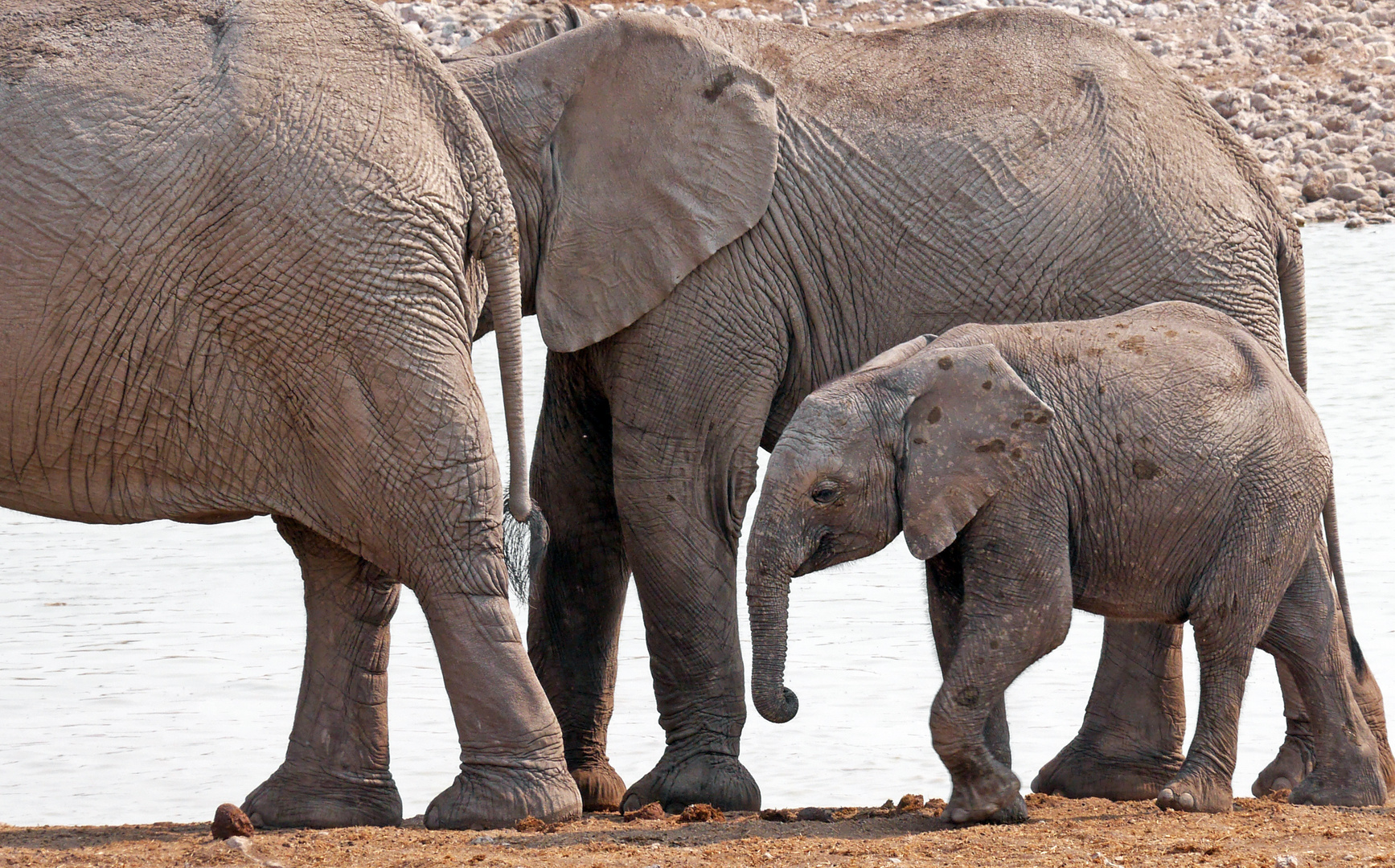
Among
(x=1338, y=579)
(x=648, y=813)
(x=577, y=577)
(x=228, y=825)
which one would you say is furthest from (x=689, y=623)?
(x=1338, y=579)

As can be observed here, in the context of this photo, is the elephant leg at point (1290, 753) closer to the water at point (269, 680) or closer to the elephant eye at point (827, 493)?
the water at point (269, 680)

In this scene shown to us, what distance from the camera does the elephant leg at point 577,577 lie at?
22.3 ft

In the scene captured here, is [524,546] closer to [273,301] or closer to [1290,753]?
[273,301]

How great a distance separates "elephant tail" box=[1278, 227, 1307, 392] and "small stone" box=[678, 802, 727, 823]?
2.14m

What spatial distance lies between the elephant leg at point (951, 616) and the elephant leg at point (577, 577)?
144 cm

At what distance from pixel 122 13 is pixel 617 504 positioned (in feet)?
6.28

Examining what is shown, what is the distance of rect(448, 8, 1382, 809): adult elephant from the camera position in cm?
625

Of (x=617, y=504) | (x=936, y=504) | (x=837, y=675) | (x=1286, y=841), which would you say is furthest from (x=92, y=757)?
(x=1286, y=841)

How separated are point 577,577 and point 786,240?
1242 mm

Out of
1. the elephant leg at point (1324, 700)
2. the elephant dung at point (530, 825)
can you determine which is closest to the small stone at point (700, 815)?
the elephant dung at point (530, 825)

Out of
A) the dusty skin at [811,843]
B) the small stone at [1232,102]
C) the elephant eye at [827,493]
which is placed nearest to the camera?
the dusty skin at [811,843]

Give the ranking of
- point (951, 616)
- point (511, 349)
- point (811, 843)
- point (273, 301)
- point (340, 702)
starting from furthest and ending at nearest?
point (340, 702)
point (511, 349)
point (951, 616)
point (273, 301)
point (811, 843)

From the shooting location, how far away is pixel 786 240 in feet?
21.1

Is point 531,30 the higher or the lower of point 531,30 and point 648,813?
the higher
